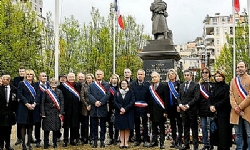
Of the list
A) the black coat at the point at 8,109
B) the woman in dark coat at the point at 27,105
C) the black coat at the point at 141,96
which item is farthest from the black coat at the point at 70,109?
the black coat at the point at 141,96

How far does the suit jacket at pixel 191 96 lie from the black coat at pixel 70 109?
9.40 ft

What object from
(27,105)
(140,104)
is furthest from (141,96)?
(27,105)

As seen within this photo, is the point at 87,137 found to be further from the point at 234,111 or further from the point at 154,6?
the point at 154,6

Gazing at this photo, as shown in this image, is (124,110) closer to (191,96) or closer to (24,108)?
(191,96)

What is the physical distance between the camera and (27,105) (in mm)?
9664

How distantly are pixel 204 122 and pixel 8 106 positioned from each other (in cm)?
507

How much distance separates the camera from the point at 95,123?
33.8 ft

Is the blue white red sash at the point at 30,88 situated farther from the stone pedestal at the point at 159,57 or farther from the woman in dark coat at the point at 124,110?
the stone pedestal at the point at 159,57

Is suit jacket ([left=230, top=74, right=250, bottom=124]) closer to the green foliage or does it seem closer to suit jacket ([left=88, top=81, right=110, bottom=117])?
suit jacket ([left=88, top=81, right=110, bottom=117])

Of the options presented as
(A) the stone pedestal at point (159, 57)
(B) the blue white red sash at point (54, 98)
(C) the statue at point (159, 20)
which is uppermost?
(C) the statue at point (159, 20)

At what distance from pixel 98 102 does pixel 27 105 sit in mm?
1822

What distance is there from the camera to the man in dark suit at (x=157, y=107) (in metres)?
9.91

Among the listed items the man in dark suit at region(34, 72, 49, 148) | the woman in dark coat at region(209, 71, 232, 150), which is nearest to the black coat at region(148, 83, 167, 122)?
the woman in dark coat at region(209, 71, 232, 150)

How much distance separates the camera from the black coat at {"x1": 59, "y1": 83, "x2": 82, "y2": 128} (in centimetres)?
1039
